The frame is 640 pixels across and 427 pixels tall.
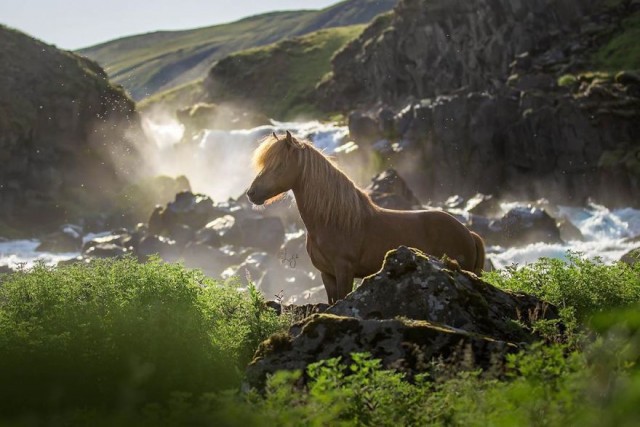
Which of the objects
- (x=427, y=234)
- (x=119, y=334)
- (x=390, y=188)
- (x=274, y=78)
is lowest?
(x=390, y=188)

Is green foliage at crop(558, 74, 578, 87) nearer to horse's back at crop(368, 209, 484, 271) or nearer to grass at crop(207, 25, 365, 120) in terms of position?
grass at crop(207, 25, 365, 120)

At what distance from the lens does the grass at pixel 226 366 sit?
559cm

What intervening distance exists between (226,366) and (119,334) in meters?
1.25

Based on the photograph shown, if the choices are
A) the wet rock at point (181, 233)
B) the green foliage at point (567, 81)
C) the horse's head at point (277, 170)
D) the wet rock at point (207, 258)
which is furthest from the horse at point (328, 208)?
the green foliage at point (567, 81)

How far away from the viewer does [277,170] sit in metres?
12.4

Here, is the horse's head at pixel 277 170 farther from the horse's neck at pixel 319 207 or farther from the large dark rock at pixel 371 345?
the large dark rock at pixel 371 345

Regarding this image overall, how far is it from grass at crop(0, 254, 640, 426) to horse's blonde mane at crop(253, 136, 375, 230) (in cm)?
184

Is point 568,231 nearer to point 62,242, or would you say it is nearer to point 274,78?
point 62,242

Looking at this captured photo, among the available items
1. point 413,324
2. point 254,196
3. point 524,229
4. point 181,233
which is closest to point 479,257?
point 254,196

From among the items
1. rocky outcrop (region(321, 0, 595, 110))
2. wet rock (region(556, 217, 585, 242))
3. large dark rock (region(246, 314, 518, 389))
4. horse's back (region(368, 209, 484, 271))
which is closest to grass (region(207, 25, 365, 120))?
rocky outcrop (region(321, 0, 595, 110))

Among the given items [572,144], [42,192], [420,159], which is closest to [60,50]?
[42,192]

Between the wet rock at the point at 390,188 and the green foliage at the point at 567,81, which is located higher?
the green foliage at the point at 567,81

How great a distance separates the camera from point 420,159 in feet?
259

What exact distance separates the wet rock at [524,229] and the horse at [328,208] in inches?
1732
